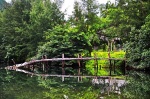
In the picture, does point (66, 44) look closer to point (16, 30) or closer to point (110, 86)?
point (16, 30)

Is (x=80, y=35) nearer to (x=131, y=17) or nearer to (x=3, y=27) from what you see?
(x=131, y=17)

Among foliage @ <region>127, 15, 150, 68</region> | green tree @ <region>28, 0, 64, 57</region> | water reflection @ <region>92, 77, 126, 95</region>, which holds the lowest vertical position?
water reflection @ <region>92, 77, 126, 95</region>

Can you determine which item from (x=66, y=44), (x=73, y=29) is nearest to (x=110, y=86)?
(x=66, y=44)

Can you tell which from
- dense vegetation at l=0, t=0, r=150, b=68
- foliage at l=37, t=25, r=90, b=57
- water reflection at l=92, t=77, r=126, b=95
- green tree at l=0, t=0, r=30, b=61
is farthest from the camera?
green tree at l=0, t=0, r=30, b=61

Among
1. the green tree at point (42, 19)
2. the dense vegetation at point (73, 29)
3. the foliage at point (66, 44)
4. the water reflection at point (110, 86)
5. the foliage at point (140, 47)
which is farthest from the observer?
the green tree at point (42, 19)

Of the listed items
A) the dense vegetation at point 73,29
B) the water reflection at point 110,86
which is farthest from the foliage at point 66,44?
the water reflection at point 110,86

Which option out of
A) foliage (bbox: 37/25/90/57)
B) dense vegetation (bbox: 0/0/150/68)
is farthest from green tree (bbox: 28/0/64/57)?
foliage (bbox: 37/25/90/57)

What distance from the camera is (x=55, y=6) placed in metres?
40.3

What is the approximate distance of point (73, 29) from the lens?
34.9 metres

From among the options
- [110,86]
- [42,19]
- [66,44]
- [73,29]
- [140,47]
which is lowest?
[110,86]

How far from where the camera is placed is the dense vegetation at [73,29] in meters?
26.8

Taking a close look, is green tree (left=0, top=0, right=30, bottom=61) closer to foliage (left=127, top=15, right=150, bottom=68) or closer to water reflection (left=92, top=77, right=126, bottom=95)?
foliage (left=127, top=15, right=150, bottom=68)

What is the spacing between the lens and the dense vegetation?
26.8 metres

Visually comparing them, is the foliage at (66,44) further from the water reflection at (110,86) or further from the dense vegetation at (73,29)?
the water reflection at (110,86)
